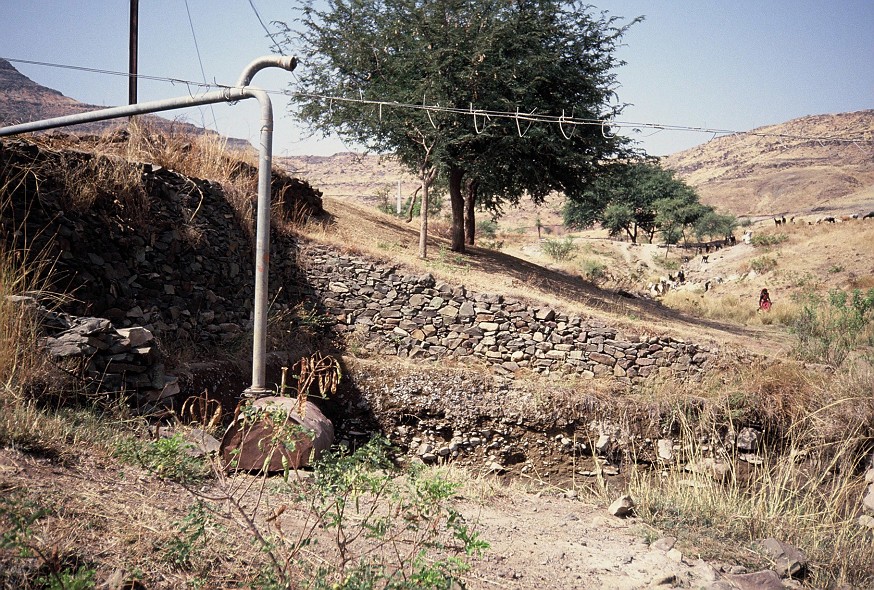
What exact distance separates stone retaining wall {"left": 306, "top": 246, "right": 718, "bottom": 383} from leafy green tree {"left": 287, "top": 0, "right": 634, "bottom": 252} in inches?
166

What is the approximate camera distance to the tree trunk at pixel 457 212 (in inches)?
731

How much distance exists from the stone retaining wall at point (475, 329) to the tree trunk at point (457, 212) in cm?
514

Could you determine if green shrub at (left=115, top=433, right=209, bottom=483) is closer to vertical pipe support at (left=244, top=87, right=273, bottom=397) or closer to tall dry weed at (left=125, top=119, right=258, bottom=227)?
vertical pipe support at (left=244, top=87, right=273, bottom=397)

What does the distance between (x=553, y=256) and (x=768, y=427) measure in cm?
1857

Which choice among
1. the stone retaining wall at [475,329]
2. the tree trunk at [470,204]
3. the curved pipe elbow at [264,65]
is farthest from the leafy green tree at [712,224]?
the curved pipe elbow at [264,65]

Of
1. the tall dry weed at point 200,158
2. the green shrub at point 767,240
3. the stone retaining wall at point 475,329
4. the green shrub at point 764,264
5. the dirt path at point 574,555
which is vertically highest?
the tall dry weed at point 200,158

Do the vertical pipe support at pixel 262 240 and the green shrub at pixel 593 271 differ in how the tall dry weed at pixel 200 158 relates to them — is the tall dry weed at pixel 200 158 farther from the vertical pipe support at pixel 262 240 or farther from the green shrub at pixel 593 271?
the green shrub at pixel 593 271

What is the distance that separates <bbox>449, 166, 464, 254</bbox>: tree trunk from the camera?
18.6 meters

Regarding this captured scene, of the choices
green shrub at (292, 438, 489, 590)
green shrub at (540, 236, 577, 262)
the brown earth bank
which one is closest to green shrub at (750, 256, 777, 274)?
green shrub at (540, 236, 577, 262)

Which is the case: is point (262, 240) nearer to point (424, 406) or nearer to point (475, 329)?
point (424, 406)

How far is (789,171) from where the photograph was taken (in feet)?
250

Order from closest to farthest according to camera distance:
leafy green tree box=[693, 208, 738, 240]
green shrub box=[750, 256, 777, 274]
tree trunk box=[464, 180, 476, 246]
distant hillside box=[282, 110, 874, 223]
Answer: tree trunk box=[464, 180, 476, 246]
green shrub box=[750, 256, 777, 274]
leafy green tree box=[693, 208, 738, 240]
distant hillside box=[282, 110, 874, 223]

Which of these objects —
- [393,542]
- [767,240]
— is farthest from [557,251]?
[393,542]

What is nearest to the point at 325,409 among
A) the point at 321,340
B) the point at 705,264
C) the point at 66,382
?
the point at 321,340
